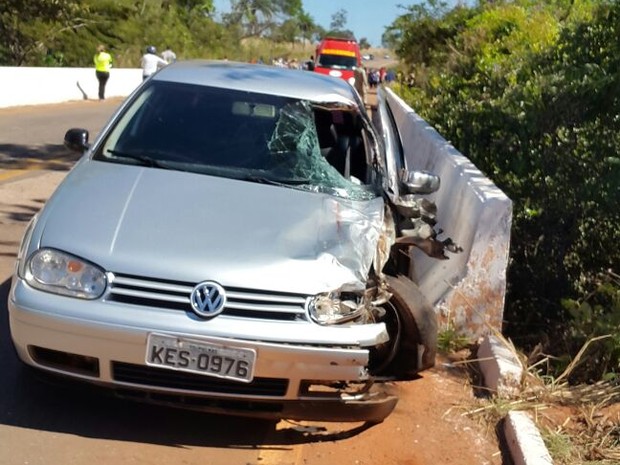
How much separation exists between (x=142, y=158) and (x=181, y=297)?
151 cm

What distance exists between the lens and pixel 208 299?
442 centimetres

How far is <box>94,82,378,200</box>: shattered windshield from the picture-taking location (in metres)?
5.70

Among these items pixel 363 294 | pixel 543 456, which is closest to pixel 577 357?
pixel 543 456

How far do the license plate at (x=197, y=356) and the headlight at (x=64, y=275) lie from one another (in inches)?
15.3

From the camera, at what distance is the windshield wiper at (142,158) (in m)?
5.61

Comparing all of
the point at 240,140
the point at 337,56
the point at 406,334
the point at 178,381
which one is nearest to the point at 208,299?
the point at 178,381

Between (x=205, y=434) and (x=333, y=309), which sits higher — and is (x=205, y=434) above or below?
below

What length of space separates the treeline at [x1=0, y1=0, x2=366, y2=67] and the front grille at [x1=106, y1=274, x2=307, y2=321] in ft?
92.8

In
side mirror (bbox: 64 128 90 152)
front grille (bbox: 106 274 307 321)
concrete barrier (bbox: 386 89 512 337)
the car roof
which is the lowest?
concrete barrier (bbox: 386 89 512 337)

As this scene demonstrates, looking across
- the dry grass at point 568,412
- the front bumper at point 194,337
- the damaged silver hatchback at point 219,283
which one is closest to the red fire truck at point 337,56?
the damaged silver hatchback at point 219,283

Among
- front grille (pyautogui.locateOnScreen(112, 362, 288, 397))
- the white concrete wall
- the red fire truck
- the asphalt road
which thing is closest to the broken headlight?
front grille (pyautogui.locateOnScreen(112, 362, 288, 397))

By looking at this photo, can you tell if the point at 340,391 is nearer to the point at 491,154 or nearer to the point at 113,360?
the point at 113,360

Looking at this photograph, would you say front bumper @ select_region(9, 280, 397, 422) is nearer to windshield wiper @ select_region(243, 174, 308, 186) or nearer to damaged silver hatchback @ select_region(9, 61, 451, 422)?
A: damaged silver hatchback @ select_region(9, 61, 451, 422)

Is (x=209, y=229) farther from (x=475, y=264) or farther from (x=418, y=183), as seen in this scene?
(x=475, y=264)
